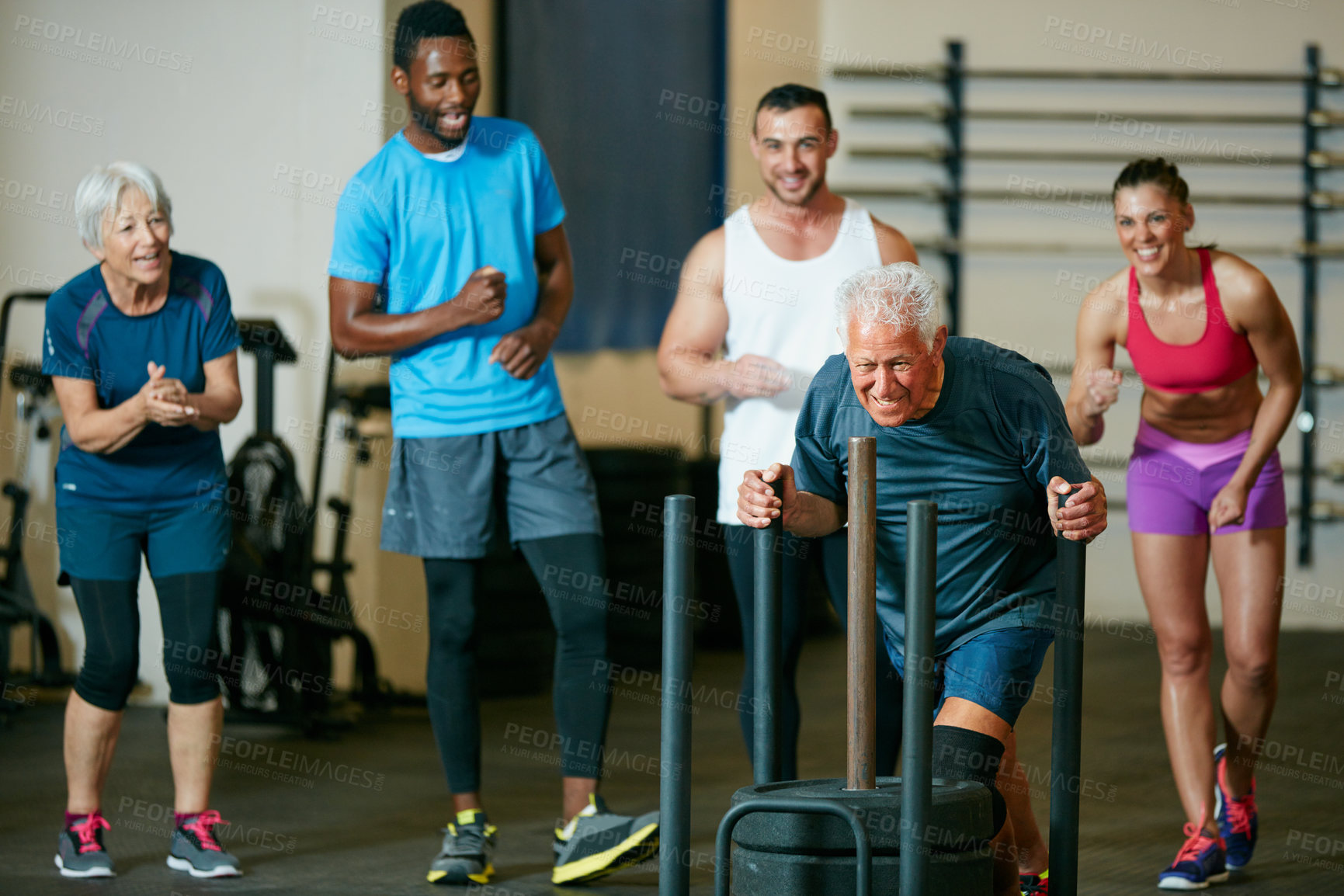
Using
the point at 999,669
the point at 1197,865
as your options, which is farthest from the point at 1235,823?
the point at 999,669

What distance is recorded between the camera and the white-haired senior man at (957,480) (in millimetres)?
2139

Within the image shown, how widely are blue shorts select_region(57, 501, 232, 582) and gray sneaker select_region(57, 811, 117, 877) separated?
512 millimetres

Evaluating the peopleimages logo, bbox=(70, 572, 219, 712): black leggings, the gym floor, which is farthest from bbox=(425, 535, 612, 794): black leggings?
the peopleimages logo

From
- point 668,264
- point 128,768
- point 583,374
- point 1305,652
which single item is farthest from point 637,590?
point 1305,652

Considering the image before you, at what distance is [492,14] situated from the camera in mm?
5336

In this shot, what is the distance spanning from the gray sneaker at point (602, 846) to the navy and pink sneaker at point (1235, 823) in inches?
46.5

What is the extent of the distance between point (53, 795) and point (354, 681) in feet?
4.07

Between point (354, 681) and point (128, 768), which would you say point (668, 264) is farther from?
point (128, 768)

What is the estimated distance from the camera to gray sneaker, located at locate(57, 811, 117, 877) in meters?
2.95

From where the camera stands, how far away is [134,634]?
2994mm

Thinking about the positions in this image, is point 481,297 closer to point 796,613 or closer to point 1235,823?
point 796,613

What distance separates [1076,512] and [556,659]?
4.18 ft

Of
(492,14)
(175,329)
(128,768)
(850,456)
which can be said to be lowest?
(128,768)

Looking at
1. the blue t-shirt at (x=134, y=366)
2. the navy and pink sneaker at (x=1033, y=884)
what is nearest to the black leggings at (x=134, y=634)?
the blue t-shirt at (x=134, y=366)
